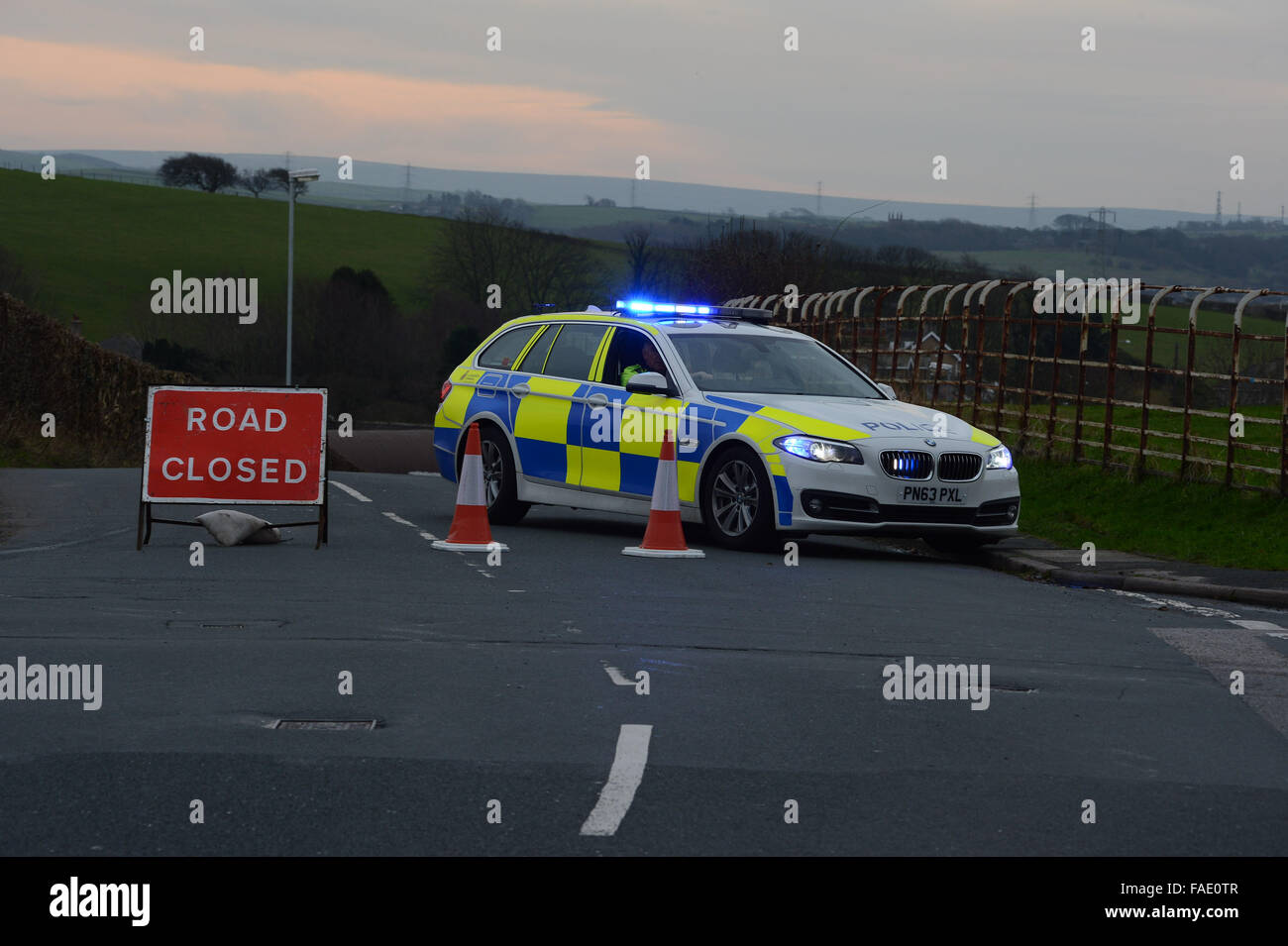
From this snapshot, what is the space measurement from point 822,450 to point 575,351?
9.97 ft

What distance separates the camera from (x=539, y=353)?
659 inches

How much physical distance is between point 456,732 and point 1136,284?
1536 cm

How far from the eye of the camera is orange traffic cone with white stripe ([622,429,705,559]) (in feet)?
46.3

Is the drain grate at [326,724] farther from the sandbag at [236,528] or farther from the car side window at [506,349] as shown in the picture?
the car side window at [506,349]

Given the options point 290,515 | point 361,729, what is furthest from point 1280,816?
point 290,515

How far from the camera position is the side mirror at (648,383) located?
1498cm

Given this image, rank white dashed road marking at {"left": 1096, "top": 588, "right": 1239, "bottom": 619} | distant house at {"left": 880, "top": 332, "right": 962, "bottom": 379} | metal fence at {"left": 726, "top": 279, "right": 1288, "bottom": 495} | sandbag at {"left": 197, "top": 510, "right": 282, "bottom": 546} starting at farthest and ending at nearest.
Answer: distant house at {"left": 880, "top": 332, "right": 962, "bottom": 379}, metal fence at {"left": 726, "top": 279, "right": 1288, "bottom": 495}, sandbag at {"left": 197, "top": 510, "right": 282, "bottom": 546}, white dashed road marking at {"left": 1096, "top": 588, "right": 1239, "bottom": 619}

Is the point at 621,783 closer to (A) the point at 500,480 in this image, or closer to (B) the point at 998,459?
(B) the point at 998,459

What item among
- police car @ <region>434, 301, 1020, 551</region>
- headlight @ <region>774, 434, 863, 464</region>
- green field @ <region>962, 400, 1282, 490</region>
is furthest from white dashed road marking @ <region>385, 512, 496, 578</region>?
green field @ <region>962, 400, 1282, 490</region>

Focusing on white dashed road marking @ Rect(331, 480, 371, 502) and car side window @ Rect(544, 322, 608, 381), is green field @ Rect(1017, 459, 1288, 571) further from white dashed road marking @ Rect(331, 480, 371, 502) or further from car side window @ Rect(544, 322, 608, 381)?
white dashed road marking @ Rect(331, 480, 371, 502)

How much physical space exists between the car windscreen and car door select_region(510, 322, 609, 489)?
0.92 metres

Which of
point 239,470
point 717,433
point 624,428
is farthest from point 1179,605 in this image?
point 239,470

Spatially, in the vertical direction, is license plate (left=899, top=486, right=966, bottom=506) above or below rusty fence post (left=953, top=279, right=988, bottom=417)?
below

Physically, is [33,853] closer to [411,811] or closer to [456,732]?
[411,811]
